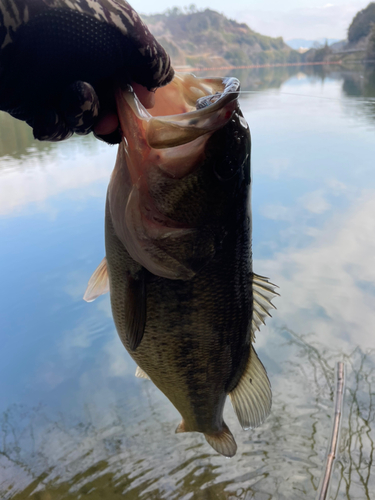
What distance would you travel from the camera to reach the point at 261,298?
1.25 metres

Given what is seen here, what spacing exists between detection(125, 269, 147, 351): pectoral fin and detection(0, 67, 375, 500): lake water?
1.63 meters

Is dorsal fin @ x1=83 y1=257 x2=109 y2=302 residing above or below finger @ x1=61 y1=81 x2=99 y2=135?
below

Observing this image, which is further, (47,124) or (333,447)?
(333,447)

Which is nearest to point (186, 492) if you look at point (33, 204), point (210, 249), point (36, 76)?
point (210, 249)

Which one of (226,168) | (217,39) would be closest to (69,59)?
(226,168)

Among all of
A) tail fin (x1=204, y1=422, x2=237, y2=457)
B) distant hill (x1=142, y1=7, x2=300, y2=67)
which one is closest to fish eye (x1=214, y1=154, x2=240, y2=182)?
tail fin (x1=204, y1=422, x2=237, y2=457)

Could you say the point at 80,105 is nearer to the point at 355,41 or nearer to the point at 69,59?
the point at 69,59

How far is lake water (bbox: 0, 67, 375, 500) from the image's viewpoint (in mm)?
2252

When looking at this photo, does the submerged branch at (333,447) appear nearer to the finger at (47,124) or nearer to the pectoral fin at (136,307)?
the pectoral fin at (136,307)

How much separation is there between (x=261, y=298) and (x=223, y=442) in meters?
0.66

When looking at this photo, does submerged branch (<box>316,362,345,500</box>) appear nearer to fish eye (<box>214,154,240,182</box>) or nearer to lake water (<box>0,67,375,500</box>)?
lake water (<box>0,67,375,500</box>)

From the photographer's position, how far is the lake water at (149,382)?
Answer: 2.25 metres

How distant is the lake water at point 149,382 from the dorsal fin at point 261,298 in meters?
1.51

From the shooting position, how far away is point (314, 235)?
4.95 meters
